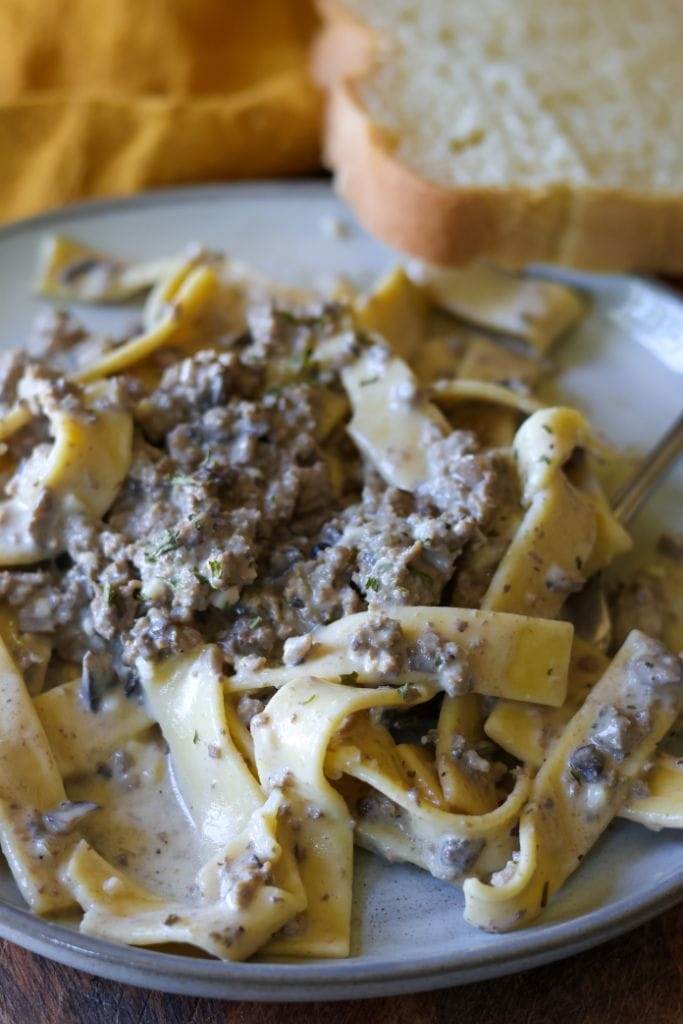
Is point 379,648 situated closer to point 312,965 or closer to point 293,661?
point 293,661

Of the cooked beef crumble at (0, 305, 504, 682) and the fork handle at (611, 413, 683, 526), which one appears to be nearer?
the cooked beef crumble at (0, 305, 504, 682)

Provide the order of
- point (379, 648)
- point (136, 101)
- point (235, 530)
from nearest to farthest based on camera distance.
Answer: point (379, 648), point (235, 530), point (136, 101)

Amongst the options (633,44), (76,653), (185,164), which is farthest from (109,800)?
(633,44)

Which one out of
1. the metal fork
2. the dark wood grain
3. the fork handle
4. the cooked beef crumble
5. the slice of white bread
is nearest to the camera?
the dark wood grain

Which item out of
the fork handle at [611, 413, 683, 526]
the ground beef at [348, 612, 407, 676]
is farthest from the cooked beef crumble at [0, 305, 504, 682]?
the fork handle at [611, 413, 683, 526]

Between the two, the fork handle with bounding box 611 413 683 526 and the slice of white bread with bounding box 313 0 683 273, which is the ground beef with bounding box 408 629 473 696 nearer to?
the fork handle with bounding box 611 413 683 526

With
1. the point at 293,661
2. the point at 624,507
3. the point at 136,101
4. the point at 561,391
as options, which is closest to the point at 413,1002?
the point at 293,661

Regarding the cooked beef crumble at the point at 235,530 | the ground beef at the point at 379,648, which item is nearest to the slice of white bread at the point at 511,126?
the cooked beef crumble at the point at 235,530

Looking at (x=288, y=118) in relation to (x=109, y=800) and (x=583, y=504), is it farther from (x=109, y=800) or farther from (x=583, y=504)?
(x=109, y=800)
